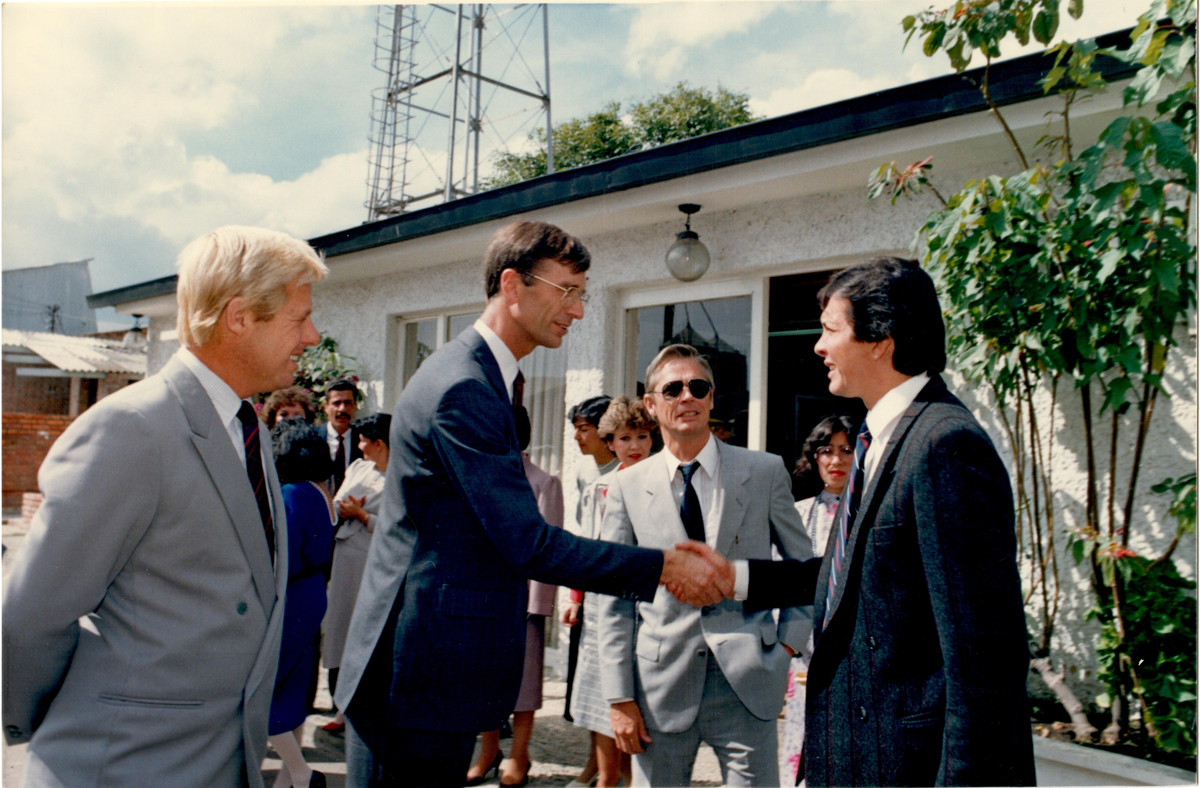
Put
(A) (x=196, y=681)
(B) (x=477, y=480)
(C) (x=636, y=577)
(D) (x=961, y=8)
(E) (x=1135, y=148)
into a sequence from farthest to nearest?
(D) (x=961, y=8) < (E) (x=1135, y=148) < (C) (x=636, y=577) < (B) (x=477, y=480) < (A) (x=196, y=681)

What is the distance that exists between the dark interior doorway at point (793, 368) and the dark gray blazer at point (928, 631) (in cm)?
310

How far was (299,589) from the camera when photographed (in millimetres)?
3328

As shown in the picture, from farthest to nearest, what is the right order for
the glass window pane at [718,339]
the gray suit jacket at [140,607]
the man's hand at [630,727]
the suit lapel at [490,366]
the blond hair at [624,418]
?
the glass window pane at [718,339]
the blond hair at [624,418]
the man's hand at [630,727]
the suit lapel at [490,366]
the gray suit jacket at [140,607]

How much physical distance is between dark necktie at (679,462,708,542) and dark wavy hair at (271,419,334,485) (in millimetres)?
1895

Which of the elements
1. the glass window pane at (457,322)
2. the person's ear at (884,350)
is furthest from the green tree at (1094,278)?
the glass window pane at (457,322)

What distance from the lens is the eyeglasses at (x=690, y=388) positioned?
2.69m

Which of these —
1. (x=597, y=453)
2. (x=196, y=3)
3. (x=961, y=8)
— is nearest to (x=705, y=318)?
(x=597, y=453)

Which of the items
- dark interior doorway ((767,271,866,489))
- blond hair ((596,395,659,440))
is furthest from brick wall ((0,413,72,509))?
dark interior doorway ((767,271,866,489))

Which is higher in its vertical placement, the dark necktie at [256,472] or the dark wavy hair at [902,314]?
the dark wavy hair at [902,314]

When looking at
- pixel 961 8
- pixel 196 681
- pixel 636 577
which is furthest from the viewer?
pixel 961 8

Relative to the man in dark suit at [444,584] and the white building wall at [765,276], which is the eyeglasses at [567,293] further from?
the white building wall at [765,276]

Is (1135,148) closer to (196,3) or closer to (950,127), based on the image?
(950,127)

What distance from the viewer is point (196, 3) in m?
3.17

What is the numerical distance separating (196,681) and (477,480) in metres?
0.67
